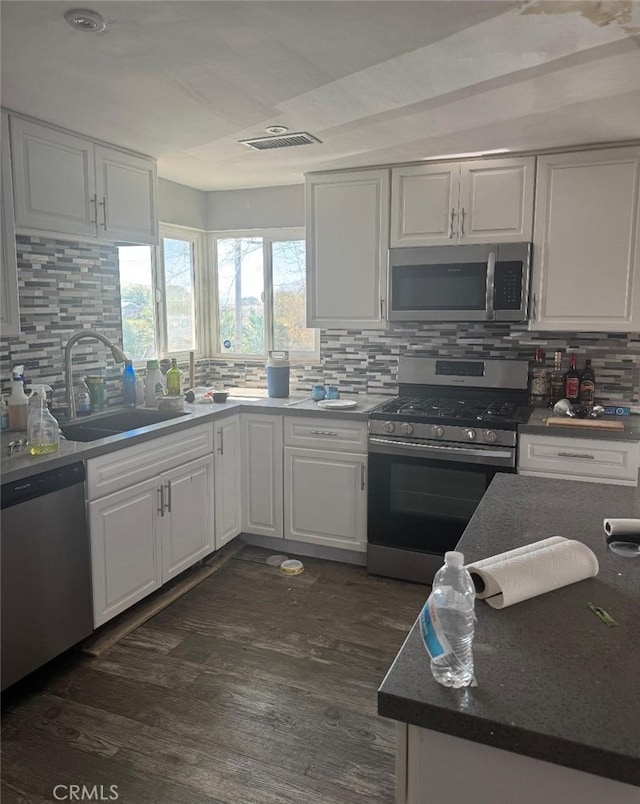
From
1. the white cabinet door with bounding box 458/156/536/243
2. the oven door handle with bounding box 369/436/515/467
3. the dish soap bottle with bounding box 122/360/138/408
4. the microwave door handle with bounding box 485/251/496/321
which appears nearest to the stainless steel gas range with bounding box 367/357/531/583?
the oven door handle with bounding box 369/436/515/467

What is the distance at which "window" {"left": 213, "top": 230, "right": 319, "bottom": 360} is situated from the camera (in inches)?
164

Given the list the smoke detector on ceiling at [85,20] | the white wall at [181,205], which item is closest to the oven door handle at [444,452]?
the white wall at [181,205]

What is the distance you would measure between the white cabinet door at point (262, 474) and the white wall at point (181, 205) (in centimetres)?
142

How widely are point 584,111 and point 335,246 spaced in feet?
4.97

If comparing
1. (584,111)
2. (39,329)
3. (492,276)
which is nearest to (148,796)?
(39,329)

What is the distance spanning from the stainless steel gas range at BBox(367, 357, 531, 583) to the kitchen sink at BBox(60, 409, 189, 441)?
44.4 inches

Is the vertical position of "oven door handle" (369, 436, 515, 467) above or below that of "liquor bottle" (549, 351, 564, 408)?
below

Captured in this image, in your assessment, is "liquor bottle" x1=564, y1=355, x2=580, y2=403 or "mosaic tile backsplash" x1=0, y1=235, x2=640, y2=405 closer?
"mosaic tile backsplash" x1=0, y1=235, x2=640, y2=405

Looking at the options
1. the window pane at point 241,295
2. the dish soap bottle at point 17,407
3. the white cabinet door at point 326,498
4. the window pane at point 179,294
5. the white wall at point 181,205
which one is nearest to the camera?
the dish soap bottle at point 17,407

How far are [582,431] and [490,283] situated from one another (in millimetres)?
898

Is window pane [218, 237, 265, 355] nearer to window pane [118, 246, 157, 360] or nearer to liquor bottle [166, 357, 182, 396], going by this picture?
window pane [118, 246, 157, 360]

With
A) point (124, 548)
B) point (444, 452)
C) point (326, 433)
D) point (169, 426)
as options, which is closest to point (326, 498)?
point (326, 433)

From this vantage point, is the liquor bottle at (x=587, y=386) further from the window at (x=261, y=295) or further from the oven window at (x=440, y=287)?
the window at (x=261, y=295)

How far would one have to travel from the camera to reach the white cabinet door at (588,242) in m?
3.01
